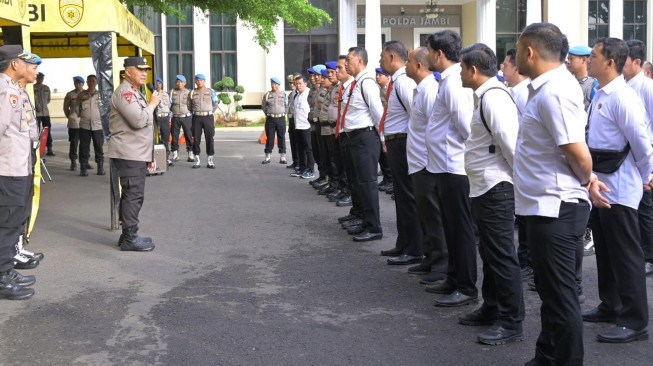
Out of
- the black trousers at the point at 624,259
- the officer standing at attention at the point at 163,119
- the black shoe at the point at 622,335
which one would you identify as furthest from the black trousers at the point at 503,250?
the officer standing at attention at the point at 163,119

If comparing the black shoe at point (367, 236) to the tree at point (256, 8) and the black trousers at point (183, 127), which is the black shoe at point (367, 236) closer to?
the tree at point (256, 8)

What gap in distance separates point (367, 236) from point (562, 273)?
4836 millimetres

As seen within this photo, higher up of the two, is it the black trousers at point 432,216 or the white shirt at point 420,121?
the white shirt at point 420,121

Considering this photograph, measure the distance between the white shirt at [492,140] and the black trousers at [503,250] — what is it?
0.26 feet

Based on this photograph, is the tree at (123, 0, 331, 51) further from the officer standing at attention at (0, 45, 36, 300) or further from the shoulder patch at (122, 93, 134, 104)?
the officer standing at attention at (0, 45, 36, 300)

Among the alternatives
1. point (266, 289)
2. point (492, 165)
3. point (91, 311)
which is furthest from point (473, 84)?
point (91, 311)

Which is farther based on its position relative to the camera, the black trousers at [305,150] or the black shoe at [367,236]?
the black trousers at [305,150]

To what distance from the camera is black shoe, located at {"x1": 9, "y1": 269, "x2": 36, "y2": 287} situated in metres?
6.82

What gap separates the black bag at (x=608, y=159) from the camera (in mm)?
5449

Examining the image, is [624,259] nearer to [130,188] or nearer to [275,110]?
[130,188]

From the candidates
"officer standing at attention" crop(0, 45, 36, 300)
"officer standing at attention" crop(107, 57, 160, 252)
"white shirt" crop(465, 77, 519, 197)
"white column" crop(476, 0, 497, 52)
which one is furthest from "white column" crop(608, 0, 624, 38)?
"officer standing at attention" crop(0, 45, 36, 300)

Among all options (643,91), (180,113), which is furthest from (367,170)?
(180,113)

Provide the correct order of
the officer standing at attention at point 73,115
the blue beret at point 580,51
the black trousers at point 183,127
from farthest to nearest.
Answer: the black trousers at point 183,127, the officer standing at attention at point 73,115, the blue beret at point 580,51

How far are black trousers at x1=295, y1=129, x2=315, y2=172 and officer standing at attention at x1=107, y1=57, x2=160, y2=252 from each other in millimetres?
7366
